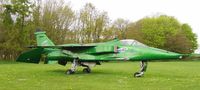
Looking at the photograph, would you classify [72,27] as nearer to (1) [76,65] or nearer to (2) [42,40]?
(2) [42,40]

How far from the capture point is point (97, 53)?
2498 centimetres

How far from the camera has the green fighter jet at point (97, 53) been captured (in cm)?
2241

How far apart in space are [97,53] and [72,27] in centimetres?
4850

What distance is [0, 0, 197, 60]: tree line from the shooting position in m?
57.3

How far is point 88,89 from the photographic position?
48.9ft

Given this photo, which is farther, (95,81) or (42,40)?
(42,40)

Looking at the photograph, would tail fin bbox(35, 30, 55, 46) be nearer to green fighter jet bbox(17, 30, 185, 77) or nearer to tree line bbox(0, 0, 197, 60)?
green fighter jet bbox(17, 30, 185, 77)

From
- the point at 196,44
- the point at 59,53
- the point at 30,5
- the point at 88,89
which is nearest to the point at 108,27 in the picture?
the point at 30,5

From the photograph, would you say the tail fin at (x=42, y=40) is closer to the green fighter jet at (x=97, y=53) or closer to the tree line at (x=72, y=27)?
the green fighter jet at (x=97, y=53)

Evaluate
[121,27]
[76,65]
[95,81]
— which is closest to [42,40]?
[76,65]

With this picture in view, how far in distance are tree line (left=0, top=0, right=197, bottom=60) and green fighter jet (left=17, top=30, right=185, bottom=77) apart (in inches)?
1030

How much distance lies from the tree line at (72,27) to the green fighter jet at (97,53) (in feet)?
85.8

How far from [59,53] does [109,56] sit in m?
3.71

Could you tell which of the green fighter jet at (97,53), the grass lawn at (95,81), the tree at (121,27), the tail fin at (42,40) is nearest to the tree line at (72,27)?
the tree at (121,27)
